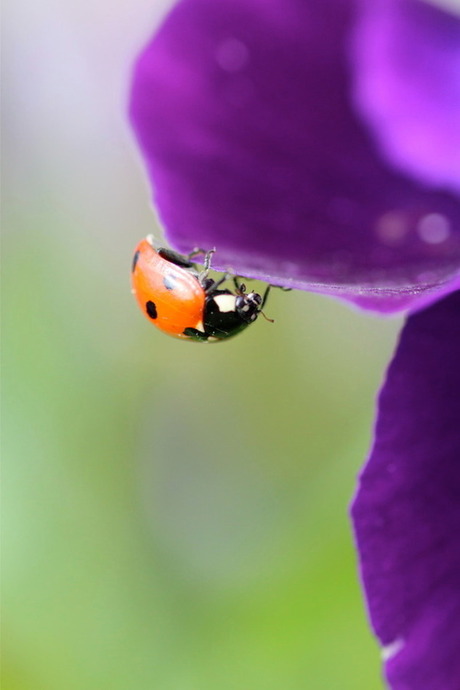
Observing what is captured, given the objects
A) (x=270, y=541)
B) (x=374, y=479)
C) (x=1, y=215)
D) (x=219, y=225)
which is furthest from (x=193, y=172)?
(x=1, y=215)

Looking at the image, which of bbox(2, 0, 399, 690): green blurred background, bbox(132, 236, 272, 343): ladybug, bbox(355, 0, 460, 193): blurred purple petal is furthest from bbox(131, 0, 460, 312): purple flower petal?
bbox(2, 0, 399, 690): green blurred background

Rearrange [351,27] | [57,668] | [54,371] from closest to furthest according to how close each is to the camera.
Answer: [351,27] < [57,668] < [54,371]

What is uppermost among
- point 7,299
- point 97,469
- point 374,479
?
point 7,299

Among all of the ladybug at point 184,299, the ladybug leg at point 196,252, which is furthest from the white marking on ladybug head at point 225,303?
the ladybug leg at point 196,252

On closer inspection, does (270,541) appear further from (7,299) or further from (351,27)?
(351,27)

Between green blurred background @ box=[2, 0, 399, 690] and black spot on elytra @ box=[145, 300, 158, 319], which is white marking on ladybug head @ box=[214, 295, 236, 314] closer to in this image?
black spot on elytra @ box=[145, 300, 158, 319]

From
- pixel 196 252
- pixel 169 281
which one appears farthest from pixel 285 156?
pixel 169 281
